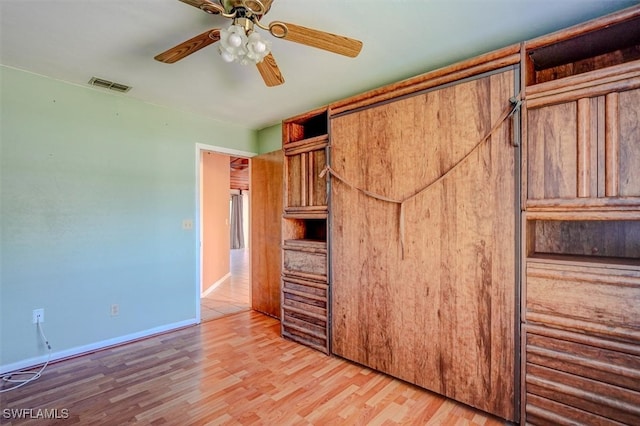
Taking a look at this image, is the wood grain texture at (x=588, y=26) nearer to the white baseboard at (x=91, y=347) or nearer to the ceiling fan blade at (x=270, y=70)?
the ceiling fan blade at (x=270, y=70)

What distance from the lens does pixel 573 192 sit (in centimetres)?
154

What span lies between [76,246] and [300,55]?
2567 millimetres

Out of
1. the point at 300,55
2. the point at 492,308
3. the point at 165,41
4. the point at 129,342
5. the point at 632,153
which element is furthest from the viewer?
the point at 129,342

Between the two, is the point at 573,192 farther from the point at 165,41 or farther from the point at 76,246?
→ the point at 76,246

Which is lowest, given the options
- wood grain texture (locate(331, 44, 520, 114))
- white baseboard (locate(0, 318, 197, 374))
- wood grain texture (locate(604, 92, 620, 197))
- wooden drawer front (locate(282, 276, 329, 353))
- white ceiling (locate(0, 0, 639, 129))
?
white baseboard (locate(0, 318, 197, 374))

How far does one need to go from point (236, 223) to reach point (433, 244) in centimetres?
971

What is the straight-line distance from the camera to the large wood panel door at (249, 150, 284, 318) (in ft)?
11.7

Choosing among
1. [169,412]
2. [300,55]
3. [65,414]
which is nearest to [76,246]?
[65,414]

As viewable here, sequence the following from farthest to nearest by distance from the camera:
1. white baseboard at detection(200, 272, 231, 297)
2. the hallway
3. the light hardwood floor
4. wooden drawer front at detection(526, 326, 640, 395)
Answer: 1. white baseboard at detection(200, 272, 231, 297)
2. the hallway
3. the light hardwood floor
4. wooden drawer front at detection(526, 326, 640, 395)

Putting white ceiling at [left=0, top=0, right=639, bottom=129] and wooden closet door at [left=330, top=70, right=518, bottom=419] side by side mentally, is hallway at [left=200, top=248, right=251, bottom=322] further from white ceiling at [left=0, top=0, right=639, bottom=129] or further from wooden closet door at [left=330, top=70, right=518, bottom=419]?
white ceiling at [left=0, top=0, right=639, bottom=129]

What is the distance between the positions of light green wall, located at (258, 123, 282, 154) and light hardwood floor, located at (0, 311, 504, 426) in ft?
7.94

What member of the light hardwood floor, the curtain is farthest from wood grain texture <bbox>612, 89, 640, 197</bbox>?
the curtain

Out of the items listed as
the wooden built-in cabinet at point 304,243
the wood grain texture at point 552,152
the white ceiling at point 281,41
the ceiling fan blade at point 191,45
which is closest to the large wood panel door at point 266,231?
the wooden built-in cabinet at point 304,243

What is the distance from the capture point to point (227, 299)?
4430 millimetres
